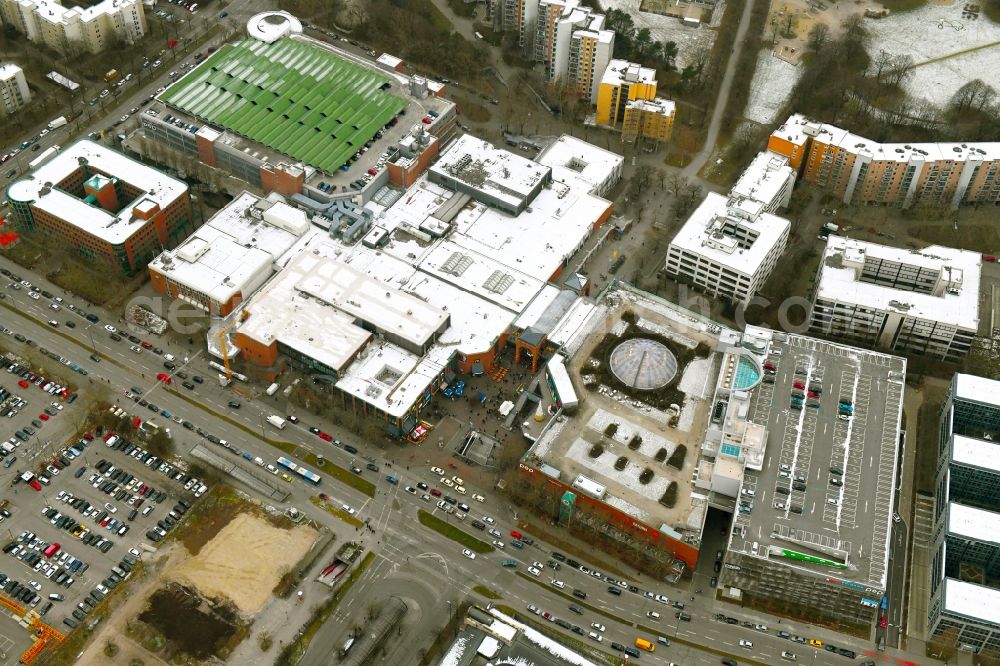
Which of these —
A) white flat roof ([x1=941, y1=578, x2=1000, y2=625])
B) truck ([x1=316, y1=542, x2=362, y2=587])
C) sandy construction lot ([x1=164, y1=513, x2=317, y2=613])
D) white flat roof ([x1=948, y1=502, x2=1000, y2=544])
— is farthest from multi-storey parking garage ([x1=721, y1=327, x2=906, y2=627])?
sandy construction lot ([x1=164, y1=513, x2=317, y2=613])

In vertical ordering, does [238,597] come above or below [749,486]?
below

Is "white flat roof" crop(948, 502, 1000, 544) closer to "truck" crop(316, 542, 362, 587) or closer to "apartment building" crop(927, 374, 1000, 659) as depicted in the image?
"apartment building" crop(927, 374, 1000, 659)

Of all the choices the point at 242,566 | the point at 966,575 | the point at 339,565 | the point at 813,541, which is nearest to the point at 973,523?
the point at 966,575

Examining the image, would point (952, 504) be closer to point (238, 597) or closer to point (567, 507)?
point (567, 507)

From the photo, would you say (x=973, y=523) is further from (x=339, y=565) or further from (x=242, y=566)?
(x=242, y=566)

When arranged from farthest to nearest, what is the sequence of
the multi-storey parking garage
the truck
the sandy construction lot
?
the truck < the sandy construction lot < the multi-storey parking garage

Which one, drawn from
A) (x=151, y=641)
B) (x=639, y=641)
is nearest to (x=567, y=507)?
(x=639, y=641)

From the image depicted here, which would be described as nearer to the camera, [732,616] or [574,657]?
[574,657]
